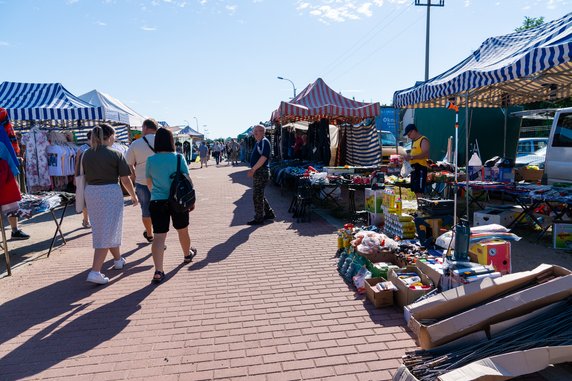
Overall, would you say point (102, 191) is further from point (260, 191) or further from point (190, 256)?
point (260, 191)

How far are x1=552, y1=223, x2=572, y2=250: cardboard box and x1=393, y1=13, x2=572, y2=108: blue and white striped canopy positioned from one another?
2.36m

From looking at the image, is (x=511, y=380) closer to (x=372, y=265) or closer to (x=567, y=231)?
(x=372, y=265)

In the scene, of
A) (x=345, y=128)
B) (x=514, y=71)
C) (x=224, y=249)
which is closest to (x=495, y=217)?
(x=514, y=71)

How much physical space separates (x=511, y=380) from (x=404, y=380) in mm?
778

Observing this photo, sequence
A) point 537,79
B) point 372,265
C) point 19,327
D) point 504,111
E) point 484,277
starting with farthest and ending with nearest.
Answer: point 504,111 → point 537,79 → point 372,265 → point 19,327 → point 484,277

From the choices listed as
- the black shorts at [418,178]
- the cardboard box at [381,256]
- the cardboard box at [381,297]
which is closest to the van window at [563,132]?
the black shorts at [418,178]

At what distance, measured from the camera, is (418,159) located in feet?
24.1

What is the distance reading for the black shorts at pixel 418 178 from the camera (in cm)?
739

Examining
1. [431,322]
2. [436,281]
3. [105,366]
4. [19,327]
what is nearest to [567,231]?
[436,281]

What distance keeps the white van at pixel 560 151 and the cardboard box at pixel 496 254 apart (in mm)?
4672

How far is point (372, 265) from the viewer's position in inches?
185

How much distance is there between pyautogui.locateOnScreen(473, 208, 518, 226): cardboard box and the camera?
6.79 m

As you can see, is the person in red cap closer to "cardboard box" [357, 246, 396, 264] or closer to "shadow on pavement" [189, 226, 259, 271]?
"cardboard box" [357, 246, 396, 264]

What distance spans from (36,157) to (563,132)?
13.1 m
